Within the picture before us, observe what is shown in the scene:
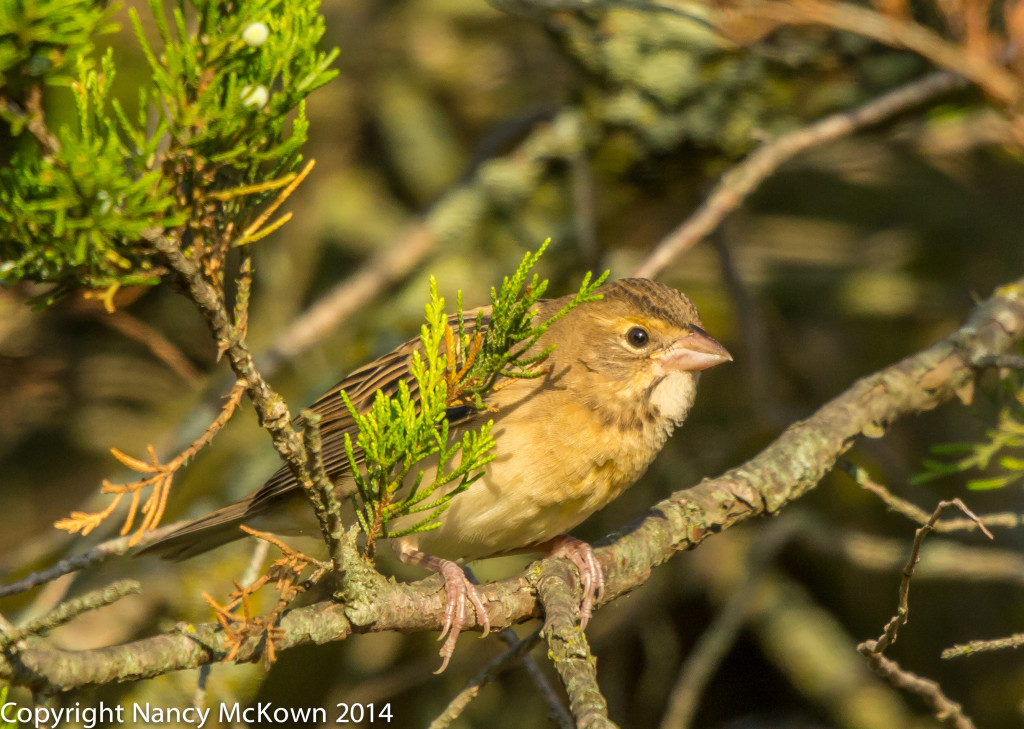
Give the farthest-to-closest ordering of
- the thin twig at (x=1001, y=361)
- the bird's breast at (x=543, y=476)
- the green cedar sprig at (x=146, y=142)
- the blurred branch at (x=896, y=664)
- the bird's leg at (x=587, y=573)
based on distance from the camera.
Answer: the thin twig at (x=1001, y=361), the bird's breast at (x=543, y=476), the bird's leg at (x=587, y=573), the blurred branch at (x=896, y=664), the green cedar sprig at (x=146, y=142)

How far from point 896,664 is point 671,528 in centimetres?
84

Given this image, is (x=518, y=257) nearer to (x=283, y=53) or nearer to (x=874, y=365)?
(x=874, y=365)

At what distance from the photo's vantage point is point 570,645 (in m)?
2.46

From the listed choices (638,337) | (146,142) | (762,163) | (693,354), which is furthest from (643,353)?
(146,142)

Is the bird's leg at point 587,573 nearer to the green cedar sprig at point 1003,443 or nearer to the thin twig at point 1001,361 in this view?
the green cedar sprig at point 1003,443

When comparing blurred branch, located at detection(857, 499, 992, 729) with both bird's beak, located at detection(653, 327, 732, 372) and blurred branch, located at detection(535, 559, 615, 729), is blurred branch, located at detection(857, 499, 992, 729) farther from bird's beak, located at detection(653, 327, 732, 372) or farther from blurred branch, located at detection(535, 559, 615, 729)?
bird's beak, located at detection(653, 327, 732, 372)

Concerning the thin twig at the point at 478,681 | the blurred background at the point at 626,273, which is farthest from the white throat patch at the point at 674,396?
the blurred background at the point at 626,273

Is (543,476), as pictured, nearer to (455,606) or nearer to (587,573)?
(587,573)

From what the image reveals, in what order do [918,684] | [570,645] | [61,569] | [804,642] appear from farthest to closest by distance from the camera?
[804,642] < [918,684] < [570,645] < [61,569]

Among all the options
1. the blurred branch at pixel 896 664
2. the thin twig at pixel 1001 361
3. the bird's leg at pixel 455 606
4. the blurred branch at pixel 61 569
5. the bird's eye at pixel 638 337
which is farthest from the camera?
the bird's eye at pixel 638 337

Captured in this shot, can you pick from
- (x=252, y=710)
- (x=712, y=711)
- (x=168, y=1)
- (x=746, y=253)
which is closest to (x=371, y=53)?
(x=168, y=1)

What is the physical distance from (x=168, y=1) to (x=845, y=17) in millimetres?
4252

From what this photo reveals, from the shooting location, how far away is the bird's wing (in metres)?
3.71

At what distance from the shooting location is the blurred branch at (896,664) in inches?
102
